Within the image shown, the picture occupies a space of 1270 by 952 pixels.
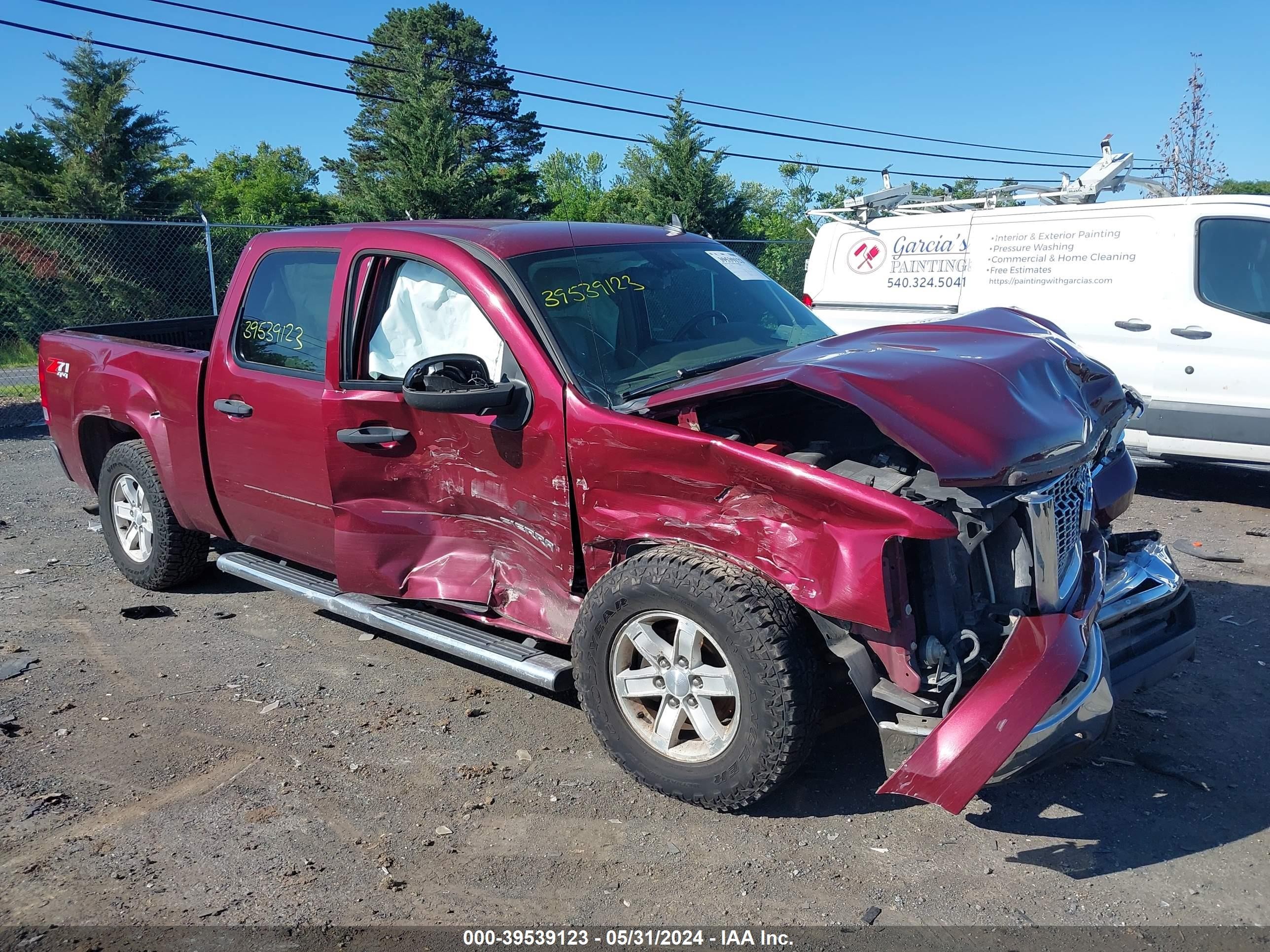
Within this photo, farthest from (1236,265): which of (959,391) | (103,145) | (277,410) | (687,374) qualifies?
(103,145)

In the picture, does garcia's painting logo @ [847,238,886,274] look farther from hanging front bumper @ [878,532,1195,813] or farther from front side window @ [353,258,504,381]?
hanging front bumper @ [878,532,1195,813]

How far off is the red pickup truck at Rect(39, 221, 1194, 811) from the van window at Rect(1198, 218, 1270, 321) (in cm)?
346

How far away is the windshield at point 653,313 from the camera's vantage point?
388 cm

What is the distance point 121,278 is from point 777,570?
15656 millimetres

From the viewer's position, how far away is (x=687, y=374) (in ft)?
12.9

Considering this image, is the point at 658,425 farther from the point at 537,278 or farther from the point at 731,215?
the point at 731,215

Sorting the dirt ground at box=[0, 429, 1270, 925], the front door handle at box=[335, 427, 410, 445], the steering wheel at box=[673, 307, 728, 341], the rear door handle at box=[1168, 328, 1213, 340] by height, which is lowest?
the dirt ground at box=[0, 429, 1270, 925]

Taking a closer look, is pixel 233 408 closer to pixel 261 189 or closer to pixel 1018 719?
pixel 1018 719

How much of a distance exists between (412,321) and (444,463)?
682 millimetres

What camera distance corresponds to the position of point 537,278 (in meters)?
4.03

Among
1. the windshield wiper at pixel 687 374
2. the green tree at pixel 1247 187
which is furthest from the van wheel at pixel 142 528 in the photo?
the green tree at pixel 1247 187

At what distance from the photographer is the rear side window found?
14.9 feet

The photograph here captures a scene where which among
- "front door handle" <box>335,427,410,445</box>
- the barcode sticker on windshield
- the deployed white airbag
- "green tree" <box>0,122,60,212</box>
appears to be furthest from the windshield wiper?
"green tree" <box>0,122,60,212</box>

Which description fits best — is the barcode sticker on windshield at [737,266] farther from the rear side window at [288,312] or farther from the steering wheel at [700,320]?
the rear side window at [288,312]
